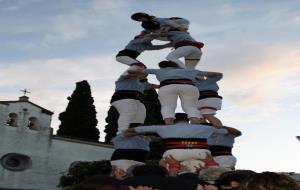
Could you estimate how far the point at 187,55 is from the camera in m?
10.5

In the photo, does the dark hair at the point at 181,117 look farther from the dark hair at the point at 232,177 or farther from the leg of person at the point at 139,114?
the dark hair at the point at 232,177

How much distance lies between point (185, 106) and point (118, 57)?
2.10m

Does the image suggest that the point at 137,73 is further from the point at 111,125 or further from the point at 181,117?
the point at 111,125

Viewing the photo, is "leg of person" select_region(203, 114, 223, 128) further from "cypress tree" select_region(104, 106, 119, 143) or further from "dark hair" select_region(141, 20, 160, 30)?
"cypress tree" select_region(104, 106, 119, 143)

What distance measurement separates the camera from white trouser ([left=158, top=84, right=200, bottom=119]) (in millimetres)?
9383

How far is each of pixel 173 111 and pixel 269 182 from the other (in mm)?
5985

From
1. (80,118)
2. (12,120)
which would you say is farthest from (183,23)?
(80,118)

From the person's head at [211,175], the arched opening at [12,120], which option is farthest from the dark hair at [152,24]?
the arched opening at [12,120]

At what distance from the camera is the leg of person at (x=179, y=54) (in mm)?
10117

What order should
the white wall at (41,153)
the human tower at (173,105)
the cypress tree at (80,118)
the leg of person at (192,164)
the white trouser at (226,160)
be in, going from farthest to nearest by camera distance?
the cypress tree at (80,118), the white wall at (41,153), the white trouser at (226,160), the human tower at (173,105), the leg of person at (192,164)

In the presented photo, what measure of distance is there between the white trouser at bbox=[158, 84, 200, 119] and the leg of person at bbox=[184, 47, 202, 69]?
4.29 ft

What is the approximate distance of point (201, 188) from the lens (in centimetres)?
556

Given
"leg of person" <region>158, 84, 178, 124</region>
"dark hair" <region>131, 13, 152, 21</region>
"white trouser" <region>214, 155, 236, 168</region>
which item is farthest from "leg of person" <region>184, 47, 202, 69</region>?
"white trouser" <region>214, 155, 236, 168</region>

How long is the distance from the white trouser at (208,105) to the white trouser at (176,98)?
100 centimetres
